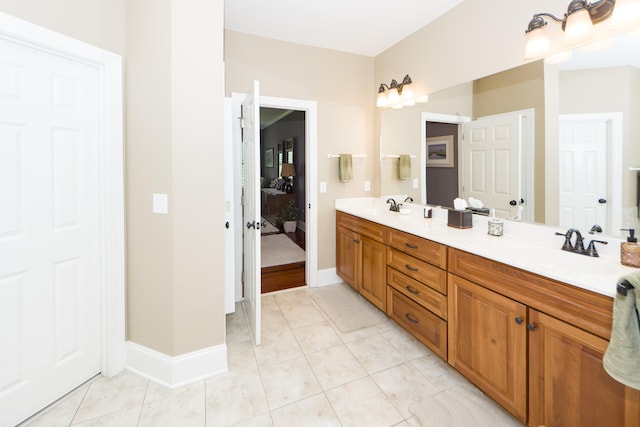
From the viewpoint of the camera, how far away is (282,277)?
3.69m

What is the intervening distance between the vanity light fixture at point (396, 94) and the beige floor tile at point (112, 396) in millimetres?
3143

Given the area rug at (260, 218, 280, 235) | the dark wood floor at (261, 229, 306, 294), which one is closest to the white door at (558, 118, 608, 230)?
A: the dark wood floor at (261, 229, 306, 294)

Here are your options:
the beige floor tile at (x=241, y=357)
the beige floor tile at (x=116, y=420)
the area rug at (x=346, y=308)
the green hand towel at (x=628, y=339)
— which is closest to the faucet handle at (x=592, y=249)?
the green hand towel at (x=628, y=339)

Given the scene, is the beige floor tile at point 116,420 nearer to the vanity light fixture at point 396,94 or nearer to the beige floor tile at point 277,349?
the beige floor tile at point 277,349

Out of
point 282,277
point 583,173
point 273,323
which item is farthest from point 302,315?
point 583,173

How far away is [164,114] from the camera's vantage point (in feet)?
5.69

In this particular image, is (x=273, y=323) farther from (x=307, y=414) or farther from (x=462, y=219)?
(x=462, y=219)

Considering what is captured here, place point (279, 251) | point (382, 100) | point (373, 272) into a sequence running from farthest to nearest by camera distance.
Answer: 1. point (279, 251)
2. point (382, 100)
3. point (373, 272)

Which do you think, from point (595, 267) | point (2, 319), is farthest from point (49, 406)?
point (595, 267)

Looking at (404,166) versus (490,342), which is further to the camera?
(404,166)

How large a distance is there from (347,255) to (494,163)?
1639 millimetres

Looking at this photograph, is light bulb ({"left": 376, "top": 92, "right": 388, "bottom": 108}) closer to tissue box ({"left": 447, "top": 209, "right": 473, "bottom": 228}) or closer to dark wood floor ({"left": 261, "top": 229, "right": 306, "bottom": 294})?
tissue box ({"left": 447, "top": 209, "right": 473, "bottom": 228})

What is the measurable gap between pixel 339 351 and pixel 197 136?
1.77m

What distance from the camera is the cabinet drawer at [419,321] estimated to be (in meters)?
1.92
